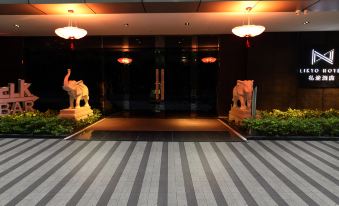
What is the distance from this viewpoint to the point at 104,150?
21.7 ft

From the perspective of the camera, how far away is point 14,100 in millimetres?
10109

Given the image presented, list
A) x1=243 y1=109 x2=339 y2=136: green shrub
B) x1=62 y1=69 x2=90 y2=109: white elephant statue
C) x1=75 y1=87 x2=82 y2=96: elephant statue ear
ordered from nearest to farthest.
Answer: x1=243 y1=109 x2=339 y2=136: green shrub, x1=62 y1=69 x2=90 y2=109: white elephant statue, x1=75 y1=87 x2=82 y2=96: elephant statue ear

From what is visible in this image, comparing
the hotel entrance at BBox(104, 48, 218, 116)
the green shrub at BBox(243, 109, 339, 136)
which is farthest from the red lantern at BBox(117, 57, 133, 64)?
Result: the green shrub at BBox(243, 109, 339, 136)

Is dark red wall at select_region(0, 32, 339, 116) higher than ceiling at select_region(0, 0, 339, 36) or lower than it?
lower

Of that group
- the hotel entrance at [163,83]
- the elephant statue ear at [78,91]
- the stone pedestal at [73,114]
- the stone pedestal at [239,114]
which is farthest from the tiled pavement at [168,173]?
the hotel entrance at [163,83]

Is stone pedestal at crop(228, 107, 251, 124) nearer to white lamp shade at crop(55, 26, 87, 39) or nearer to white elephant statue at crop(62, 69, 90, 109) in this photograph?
white elephant statue at crop(62, 69, 90, 109)

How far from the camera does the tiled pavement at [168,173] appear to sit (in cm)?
409

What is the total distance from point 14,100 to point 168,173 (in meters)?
7.10

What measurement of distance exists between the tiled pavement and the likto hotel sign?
195 inches

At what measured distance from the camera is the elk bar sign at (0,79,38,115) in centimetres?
969

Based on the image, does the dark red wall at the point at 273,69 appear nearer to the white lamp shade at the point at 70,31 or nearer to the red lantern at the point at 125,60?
the red lantern at the point at 125,60

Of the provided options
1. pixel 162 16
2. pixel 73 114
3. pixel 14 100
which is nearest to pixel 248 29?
pixel 162 16

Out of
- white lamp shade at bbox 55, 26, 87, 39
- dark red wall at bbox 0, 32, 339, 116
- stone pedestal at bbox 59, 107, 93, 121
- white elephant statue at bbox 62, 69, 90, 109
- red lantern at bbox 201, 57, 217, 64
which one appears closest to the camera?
Answer: white lamp shade at bbox 55, 26, 87, 39

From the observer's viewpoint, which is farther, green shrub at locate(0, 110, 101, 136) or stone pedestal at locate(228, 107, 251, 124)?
stone pedestal at locate(228, 107, 251, 124)
